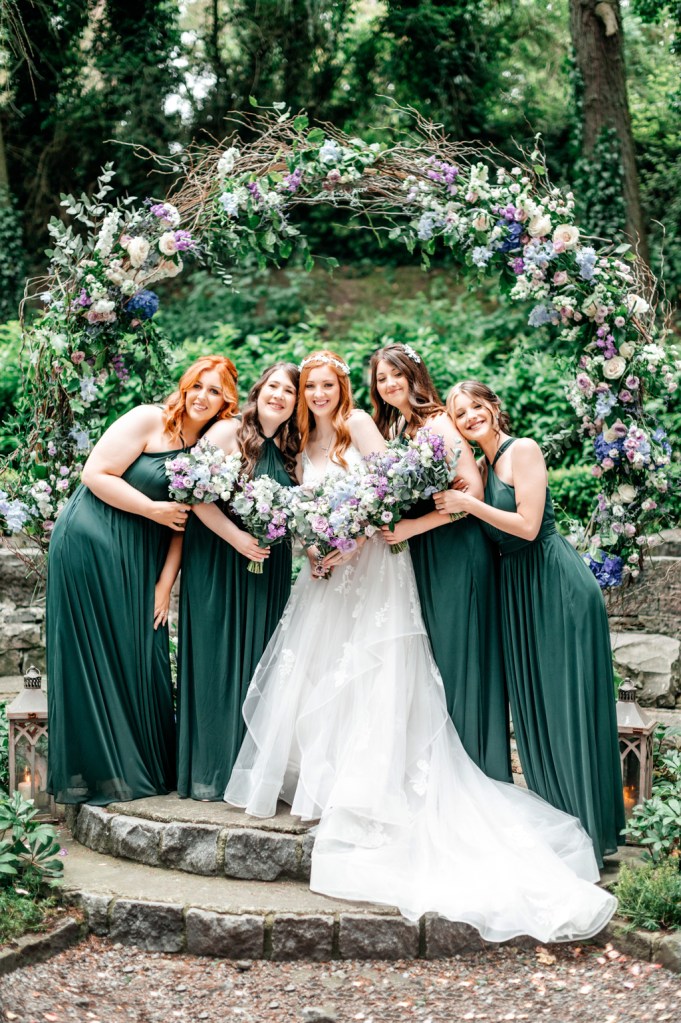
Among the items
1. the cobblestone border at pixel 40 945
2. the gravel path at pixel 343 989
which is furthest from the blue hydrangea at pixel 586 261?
the cobblestone border at pixel 40 945

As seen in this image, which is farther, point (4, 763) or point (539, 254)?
point (4, 763)

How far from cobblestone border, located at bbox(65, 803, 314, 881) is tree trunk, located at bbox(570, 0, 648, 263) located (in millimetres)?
8549

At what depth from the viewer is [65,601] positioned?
4617 mm

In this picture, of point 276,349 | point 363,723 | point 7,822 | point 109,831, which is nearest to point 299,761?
point 363,723

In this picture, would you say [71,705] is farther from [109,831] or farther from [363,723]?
[363,723]

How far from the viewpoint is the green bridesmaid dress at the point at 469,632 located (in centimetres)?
453

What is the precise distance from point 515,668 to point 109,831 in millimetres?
1979

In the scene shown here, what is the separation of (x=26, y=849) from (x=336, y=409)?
239cm

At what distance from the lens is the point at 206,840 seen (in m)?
4.27

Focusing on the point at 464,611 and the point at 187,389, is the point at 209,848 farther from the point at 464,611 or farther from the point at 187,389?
the point at 187,389

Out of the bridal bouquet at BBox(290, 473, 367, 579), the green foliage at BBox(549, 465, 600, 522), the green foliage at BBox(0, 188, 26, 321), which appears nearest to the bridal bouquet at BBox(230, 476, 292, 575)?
the bridal bouquet at BBox(290, 473, 367, 579)

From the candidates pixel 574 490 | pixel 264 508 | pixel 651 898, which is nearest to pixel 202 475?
pixel 264 508

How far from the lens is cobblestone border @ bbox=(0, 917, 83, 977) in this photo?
365cm

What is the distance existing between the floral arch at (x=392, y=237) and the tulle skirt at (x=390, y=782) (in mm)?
1349
